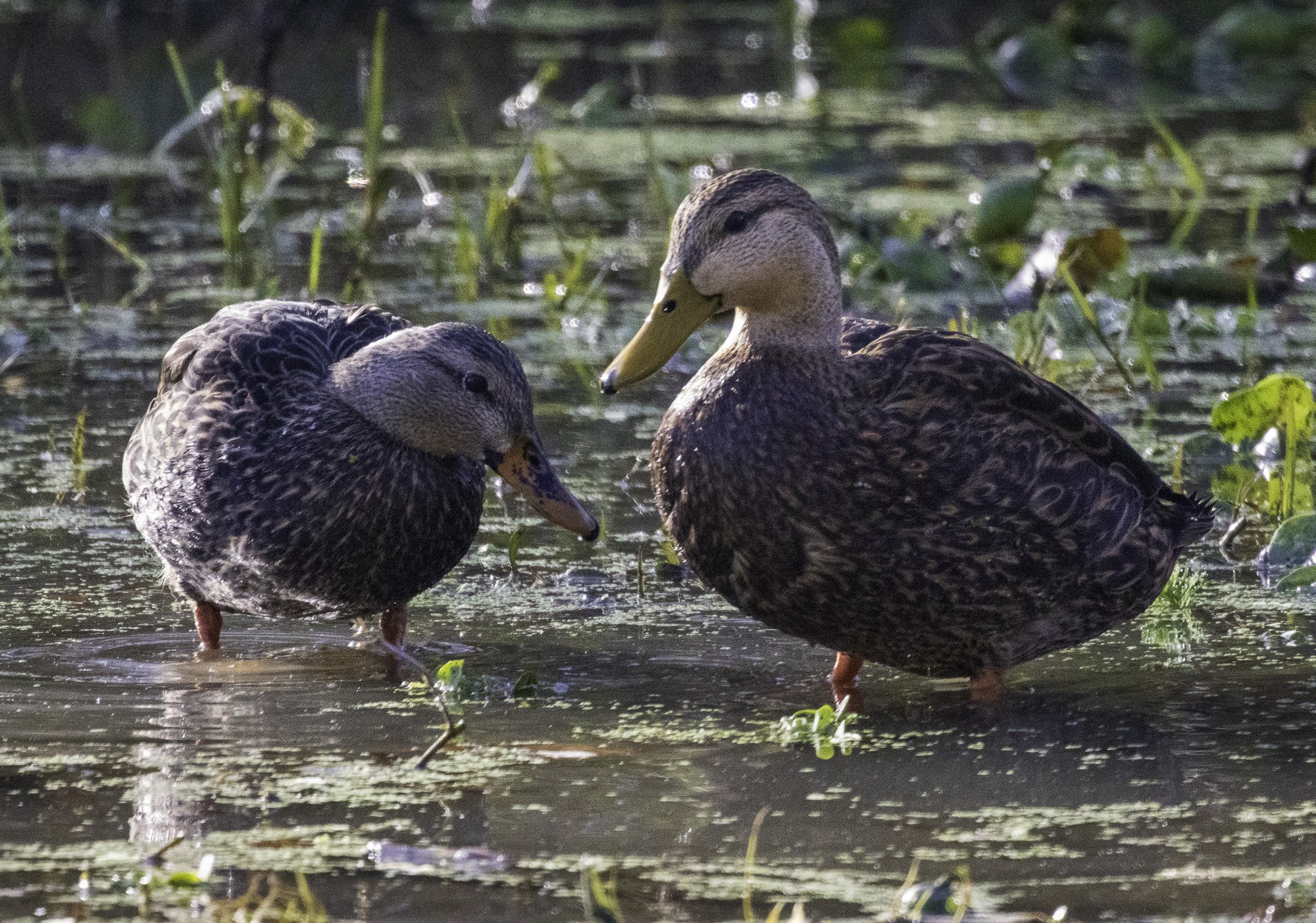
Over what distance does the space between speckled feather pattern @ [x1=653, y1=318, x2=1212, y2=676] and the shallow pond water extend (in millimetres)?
228

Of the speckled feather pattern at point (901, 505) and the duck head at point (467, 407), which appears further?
the duck head at point (467, 407)


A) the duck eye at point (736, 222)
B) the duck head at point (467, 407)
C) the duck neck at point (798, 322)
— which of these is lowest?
the duck head at point (467, 407)

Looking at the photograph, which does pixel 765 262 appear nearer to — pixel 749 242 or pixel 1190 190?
pixel 749 242

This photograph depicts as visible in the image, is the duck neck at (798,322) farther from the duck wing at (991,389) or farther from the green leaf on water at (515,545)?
the green leaf on water at (515,545)

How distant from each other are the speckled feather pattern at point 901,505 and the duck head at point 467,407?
13.6 inches

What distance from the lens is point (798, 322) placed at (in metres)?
4.32

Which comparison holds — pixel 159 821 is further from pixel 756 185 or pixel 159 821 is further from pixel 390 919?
pixel 756 185

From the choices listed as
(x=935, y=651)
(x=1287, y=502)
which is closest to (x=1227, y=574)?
(x=1287, y=502)

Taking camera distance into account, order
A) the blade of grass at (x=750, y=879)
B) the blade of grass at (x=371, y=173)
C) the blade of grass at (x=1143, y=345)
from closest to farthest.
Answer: the blade of grass at (x=750, y=879) < the blade of grass at (x=1143, y=345) < the blade of grass at (x=371, y=173)

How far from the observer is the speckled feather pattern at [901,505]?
4211 mm

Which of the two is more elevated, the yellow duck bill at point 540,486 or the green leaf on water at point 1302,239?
the green leaf on water at point 1302,239

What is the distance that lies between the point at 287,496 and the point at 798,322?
4.11ft

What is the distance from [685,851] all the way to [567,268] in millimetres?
4277

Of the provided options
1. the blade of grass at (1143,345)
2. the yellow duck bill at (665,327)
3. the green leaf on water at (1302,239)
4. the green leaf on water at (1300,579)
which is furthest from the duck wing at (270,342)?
the green leaf on water at (1302,239)
